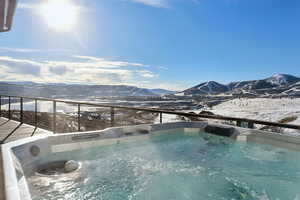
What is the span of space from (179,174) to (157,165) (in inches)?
14.1

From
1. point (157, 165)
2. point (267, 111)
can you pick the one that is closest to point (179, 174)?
point (157, 165)

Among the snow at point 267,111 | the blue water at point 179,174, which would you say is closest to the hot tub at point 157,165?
the blue water at point 179,174

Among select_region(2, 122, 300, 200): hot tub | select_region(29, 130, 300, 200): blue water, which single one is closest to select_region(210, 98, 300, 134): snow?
select_region(2, 122, 300, 200): hot tub

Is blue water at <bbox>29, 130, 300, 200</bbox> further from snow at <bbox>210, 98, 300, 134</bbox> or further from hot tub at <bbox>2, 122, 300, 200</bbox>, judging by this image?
snow at <bbox>210, 98, 300, 134</bbox>

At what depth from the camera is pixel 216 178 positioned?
229 cm

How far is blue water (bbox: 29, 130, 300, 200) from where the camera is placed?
6.20 feet

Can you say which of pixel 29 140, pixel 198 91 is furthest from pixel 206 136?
pixel 198 91

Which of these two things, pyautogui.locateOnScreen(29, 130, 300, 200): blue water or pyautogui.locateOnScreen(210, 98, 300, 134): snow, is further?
pyautogui.locateOnScreen(210, 98, 300, 134): snow

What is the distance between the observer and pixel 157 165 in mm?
2625

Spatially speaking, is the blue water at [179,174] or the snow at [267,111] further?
the snow at [267,111]

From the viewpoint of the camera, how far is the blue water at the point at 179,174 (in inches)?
74.4

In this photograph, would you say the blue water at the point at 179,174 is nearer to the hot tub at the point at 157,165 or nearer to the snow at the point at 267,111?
the hot tub at the point at 157,165

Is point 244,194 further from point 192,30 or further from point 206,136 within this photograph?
point 192,30

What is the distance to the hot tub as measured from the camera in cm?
188
